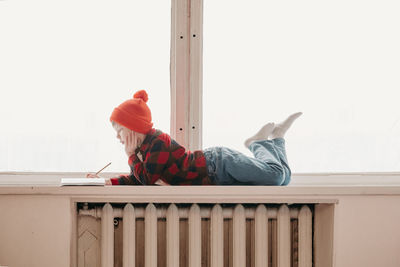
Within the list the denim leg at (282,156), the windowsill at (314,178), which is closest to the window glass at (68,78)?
the windowsill at (314,178)

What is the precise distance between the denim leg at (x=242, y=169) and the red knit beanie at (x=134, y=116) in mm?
240

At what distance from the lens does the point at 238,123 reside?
176 cm

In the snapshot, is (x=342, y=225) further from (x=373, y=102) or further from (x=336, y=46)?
(x=336, y=46)

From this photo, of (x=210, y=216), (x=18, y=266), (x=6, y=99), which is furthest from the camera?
(x=6, y=99)

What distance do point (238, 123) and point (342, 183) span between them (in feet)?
1.58

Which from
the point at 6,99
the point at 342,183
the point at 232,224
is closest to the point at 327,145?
the point at 342,183

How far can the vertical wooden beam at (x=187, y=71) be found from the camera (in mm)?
1727

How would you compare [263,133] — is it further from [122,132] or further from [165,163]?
[122,132]

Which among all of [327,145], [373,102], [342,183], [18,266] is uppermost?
[373,102]

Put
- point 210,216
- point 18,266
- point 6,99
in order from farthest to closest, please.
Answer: point 6,99
point 210,216
point 18,266

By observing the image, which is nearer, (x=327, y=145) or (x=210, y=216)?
(x=210, y=216)

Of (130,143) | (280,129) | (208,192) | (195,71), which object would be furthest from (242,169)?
(195,71)

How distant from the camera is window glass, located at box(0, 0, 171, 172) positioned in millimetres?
1710

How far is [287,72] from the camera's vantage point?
5.79ft
